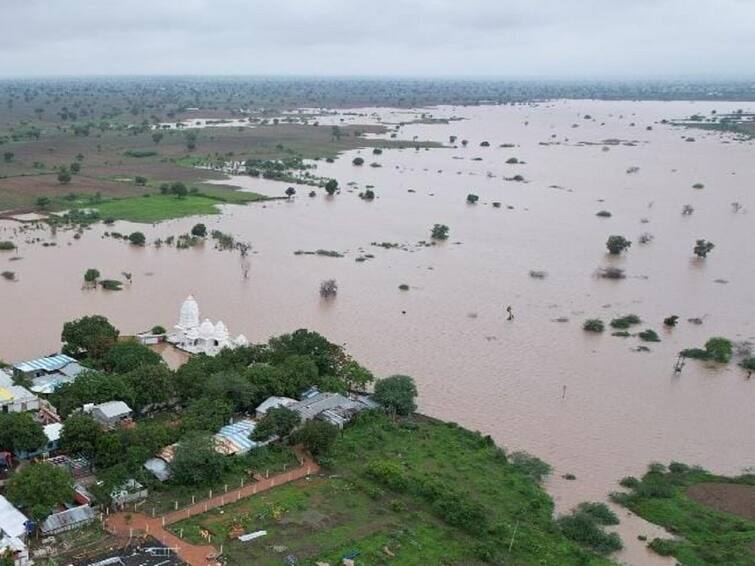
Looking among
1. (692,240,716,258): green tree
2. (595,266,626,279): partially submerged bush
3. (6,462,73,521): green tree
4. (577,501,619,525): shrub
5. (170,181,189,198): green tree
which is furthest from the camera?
(170,181,189,198): green tree

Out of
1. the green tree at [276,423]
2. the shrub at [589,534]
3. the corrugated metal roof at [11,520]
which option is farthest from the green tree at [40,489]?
the shrub at [589,534]

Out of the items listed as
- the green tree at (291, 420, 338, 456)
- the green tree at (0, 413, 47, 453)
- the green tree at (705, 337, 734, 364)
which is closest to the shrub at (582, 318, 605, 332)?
the green tree at (705, 337, 734, 364)

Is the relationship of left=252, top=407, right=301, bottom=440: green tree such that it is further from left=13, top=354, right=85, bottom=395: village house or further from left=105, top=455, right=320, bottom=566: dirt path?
left=13, top=354, right=85, bottom=395: village house

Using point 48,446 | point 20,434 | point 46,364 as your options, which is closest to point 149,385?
point 48,446

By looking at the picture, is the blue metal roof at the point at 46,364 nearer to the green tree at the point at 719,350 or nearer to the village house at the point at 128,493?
the village house at the point at 128,493

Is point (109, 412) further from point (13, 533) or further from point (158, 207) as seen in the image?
point (158, 207)

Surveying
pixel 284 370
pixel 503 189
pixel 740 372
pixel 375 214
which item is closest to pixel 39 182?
pixel 375 214
